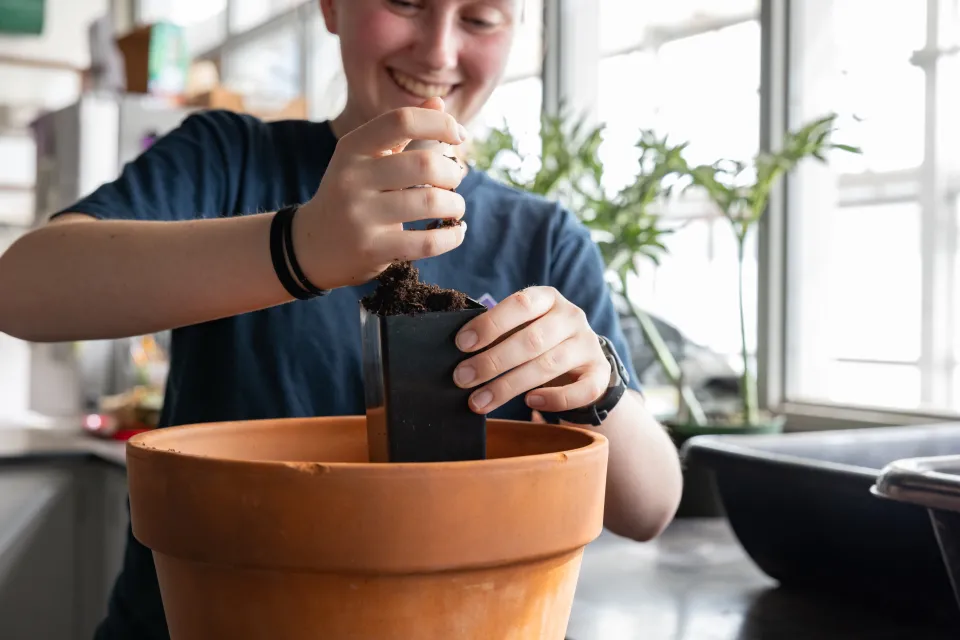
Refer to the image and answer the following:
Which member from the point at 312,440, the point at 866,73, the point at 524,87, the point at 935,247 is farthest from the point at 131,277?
the point at 524,87

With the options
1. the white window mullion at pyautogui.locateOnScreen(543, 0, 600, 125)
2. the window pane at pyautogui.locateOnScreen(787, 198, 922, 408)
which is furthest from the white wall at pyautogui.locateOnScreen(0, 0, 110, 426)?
the window pane at pyautogui.locateOnScreen(787, 198, 922, 408)

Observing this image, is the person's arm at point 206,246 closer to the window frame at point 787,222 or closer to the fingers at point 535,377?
the fingers at point 535,377

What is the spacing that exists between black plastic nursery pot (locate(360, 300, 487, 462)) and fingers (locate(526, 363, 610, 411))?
0.39ft

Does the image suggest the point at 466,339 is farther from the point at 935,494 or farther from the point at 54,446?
the point at 54,446

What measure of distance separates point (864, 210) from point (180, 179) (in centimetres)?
152

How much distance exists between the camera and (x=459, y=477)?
49cm

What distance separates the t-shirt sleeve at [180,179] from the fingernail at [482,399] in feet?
1.56

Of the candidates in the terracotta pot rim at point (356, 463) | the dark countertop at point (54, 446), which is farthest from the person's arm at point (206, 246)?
the dark countertop at point (54, 446)

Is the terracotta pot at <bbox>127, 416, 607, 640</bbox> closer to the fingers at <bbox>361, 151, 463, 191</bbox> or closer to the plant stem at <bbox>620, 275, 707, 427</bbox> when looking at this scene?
the fingers at <bbox>361, 151, 463, 191</bbox>

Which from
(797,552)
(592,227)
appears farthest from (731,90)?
(797,552)

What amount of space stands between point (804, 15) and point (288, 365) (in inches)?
53.8

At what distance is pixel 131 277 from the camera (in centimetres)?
76

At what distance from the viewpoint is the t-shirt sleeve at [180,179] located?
942 millimetres

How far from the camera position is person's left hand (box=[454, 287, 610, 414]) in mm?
591
